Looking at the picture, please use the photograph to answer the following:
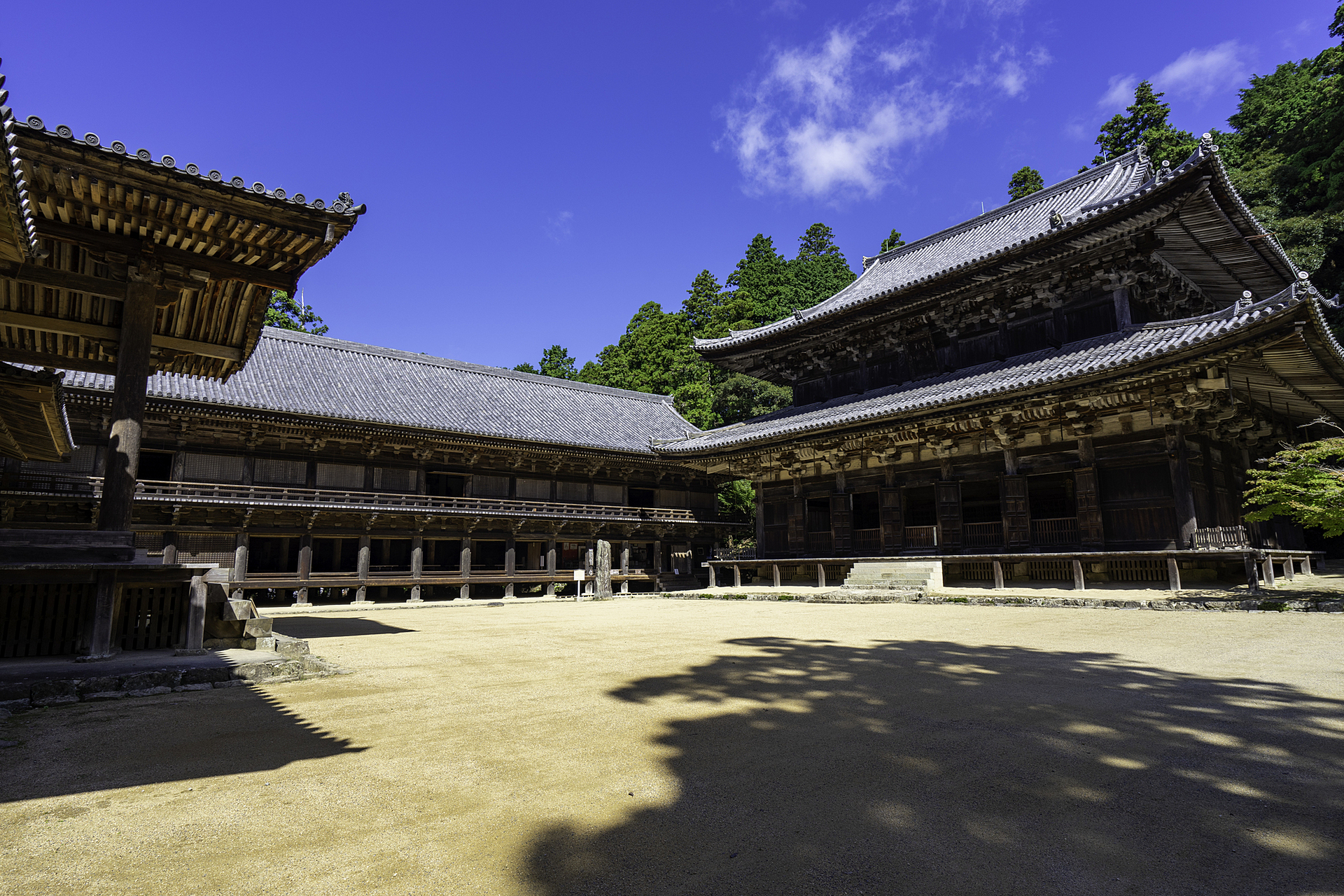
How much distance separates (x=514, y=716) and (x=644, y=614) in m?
9.46

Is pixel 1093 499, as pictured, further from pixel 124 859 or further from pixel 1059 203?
pixel 124 859

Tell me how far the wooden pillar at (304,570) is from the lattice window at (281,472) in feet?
5.96

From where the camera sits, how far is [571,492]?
26.4 m

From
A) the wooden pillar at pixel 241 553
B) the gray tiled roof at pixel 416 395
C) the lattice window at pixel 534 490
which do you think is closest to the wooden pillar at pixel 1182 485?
the gray tiled roof at pixel 416 395

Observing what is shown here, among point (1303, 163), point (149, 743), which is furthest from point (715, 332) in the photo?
point (149, 743)

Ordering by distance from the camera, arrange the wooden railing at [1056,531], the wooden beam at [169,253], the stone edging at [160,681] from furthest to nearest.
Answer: the wooden railing at [1056,531] → the wooden beam at [169,253] → the stone edging at [160,681]

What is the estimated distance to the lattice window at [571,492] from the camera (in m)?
26.0

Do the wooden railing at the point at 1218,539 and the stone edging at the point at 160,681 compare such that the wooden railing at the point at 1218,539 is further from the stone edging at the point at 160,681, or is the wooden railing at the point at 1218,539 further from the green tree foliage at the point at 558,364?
the green tree foliage at the point at 558,364

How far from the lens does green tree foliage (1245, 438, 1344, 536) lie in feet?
31.9

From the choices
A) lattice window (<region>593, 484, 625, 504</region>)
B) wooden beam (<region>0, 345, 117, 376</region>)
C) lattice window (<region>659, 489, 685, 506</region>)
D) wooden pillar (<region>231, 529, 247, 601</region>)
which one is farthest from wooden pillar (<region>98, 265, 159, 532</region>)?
lattice window (<region>659, 489, 685, 506</region>)

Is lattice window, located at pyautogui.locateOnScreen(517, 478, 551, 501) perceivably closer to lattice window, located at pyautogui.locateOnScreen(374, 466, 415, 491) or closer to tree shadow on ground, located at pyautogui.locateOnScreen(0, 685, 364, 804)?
lattice window, located at pyautogui.locateOnScreen(374, 466, 415, 491)

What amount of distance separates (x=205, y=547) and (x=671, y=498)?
669 inches

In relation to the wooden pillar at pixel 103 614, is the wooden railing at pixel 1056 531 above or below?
above

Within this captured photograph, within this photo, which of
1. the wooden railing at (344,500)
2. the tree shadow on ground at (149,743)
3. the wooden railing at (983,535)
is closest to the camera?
the tree shadow on ground at (149,743)
